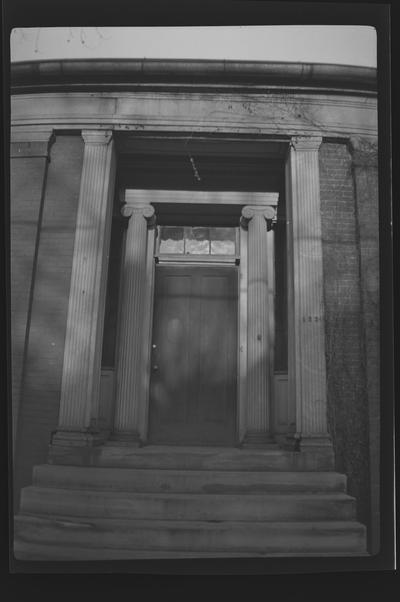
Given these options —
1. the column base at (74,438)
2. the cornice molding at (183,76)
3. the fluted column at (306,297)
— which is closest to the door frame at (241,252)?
the fluted column at (306,297)

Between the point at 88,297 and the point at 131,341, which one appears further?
the point at 131,341

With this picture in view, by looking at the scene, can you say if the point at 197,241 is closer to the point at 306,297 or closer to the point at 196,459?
the point at 306,297

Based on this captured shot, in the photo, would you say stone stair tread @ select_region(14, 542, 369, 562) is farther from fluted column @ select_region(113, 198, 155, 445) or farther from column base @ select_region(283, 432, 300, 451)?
fluted column @ select_region(113, 198, 155, 445)

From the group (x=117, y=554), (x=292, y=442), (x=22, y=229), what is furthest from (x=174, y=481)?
(x=22, y=229)

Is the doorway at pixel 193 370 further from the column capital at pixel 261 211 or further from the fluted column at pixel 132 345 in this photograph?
the column capital at pixel 261 211

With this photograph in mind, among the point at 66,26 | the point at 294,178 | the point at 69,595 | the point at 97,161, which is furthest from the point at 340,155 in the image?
the point at 69,595

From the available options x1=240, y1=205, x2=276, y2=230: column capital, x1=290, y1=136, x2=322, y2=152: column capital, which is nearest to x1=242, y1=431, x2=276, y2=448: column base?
x1=240, y1=205, x2=276, y2=230: column capital

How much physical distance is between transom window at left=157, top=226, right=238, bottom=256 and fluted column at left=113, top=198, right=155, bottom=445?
1.14 ft

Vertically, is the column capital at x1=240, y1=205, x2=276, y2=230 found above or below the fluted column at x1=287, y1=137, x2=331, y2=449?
above

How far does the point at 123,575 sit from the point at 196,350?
7.01 ft

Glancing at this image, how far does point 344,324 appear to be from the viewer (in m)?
3.94

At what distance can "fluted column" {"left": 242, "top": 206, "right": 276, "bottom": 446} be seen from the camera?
A: 456 cm

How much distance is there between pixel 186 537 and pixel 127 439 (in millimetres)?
1412

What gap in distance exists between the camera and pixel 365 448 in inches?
143
